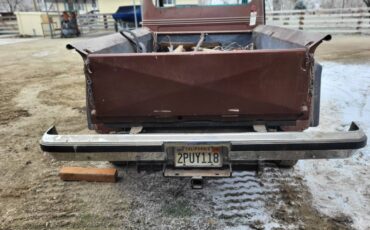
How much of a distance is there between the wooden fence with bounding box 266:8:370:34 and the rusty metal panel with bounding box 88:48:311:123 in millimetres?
15191

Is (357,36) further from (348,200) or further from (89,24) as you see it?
(89,24)

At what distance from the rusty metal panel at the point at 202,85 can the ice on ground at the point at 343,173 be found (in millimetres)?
868

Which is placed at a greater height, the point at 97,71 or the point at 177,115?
the point at 97,71

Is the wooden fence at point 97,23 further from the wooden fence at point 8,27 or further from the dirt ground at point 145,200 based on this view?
the dirt ground at point 145,200

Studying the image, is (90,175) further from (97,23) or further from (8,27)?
(8,27)

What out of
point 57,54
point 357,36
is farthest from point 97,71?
point 357,36

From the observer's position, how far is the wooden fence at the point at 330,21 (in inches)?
605

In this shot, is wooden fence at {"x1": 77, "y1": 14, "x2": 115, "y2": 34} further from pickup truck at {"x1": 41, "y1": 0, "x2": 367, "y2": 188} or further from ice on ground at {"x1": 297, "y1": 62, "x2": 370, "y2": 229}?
pickup truck at {"x1": 41, "y1": 0, "x2": 367, "y2": 188}

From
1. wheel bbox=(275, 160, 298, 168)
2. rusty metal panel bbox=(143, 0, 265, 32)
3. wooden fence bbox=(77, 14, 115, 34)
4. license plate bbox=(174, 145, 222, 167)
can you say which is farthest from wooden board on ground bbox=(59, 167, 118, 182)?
wooden fence bbox=(77, 14, 115, 34)

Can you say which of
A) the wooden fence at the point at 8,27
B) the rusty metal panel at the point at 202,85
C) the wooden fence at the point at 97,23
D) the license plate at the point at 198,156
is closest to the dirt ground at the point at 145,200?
the license plate at the point at 198,156

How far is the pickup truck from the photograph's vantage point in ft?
6.58

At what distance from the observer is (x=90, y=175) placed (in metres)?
3.05

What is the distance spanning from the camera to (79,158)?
213cm

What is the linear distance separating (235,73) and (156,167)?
92cm
